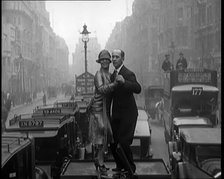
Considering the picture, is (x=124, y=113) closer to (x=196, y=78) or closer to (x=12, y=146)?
(x=12, y=146)

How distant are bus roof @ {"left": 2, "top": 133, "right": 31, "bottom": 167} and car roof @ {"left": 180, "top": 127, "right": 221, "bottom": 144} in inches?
124

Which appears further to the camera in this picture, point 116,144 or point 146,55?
point 146,55

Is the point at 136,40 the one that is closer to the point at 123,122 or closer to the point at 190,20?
the point at 190,20

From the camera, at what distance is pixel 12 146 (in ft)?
22.8

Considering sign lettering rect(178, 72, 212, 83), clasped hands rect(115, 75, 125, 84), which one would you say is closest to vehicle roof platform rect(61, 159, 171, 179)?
clasped hands rect(115, 75, 125, 84)

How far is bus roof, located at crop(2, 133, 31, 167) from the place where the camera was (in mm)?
6373

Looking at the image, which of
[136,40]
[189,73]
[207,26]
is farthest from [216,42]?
[189,73]

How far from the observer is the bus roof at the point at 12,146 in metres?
6.37

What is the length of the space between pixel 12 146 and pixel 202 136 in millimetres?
3725

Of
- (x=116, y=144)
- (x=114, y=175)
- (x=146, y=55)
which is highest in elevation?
(x=146, y=55)

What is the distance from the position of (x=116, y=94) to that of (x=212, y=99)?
12367 mm

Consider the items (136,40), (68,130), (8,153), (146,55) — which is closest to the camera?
(8,153)

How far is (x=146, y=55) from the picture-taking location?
4134 cm

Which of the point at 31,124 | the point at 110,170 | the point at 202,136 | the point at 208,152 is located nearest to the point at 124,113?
the point at 110,170
